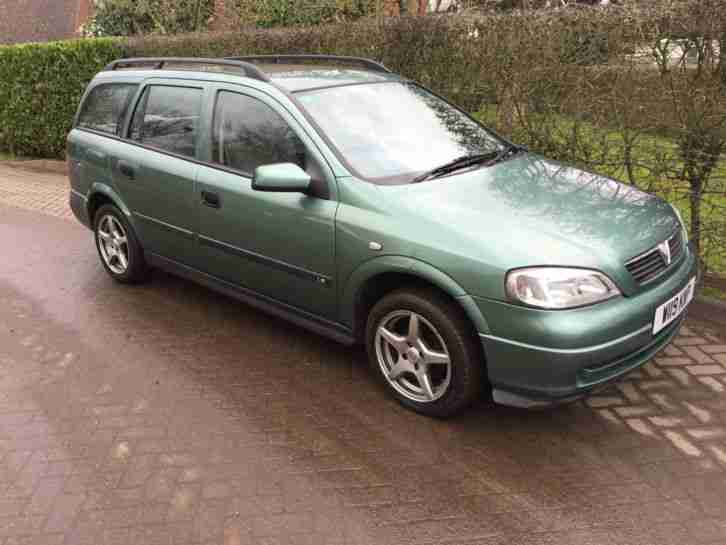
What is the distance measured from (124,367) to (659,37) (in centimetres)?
450

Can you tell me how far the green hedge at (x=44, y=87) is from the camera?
458 inches

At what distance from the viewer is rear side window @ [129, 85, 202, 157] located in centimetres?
464

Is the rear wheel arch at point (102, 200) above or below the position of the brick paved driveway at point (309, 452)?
above

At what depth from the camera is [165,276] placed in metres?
6.01

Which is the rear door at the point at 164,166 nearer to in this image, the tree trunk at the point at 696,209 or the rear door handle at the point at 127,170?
the rear door handle at the point at 127,170

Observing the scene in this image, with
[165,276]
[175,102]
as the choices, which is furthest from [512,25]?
[165,276]

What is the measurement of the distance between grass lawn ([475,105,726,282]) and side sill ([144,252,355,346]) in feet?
9.32

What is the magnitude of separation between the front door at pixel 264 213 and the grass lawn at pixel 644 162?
111 inches

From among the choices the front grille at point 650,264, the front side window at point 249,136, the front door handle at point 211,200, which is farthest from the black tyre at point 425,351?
the front door handle at point 211,200

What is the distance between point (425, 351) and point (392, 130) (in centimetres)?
145

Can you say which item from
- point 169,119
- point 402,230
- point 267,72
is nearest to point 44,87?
point 169,119

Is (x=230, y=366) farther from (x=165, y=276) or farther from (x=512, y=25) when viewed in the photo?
(x=512, y=25)

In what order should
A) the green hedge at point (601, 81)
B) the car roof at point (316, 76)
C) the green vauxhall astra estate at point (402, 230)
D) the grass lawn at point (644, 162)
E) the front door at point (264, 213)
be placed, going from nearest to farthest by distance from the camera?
the green vauxhall astra estate at point (402, 230) → the front door at point (264, 213) → the car roof at point (316, 76) → the green hedge at point (601, 81) → the grass lawn at point (644, 162)

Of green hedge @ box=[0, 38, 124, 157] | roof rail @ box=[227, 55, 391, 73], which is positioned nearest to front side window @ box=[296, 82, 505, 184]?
roof rail @ box=[227, 55, 391, 73]
